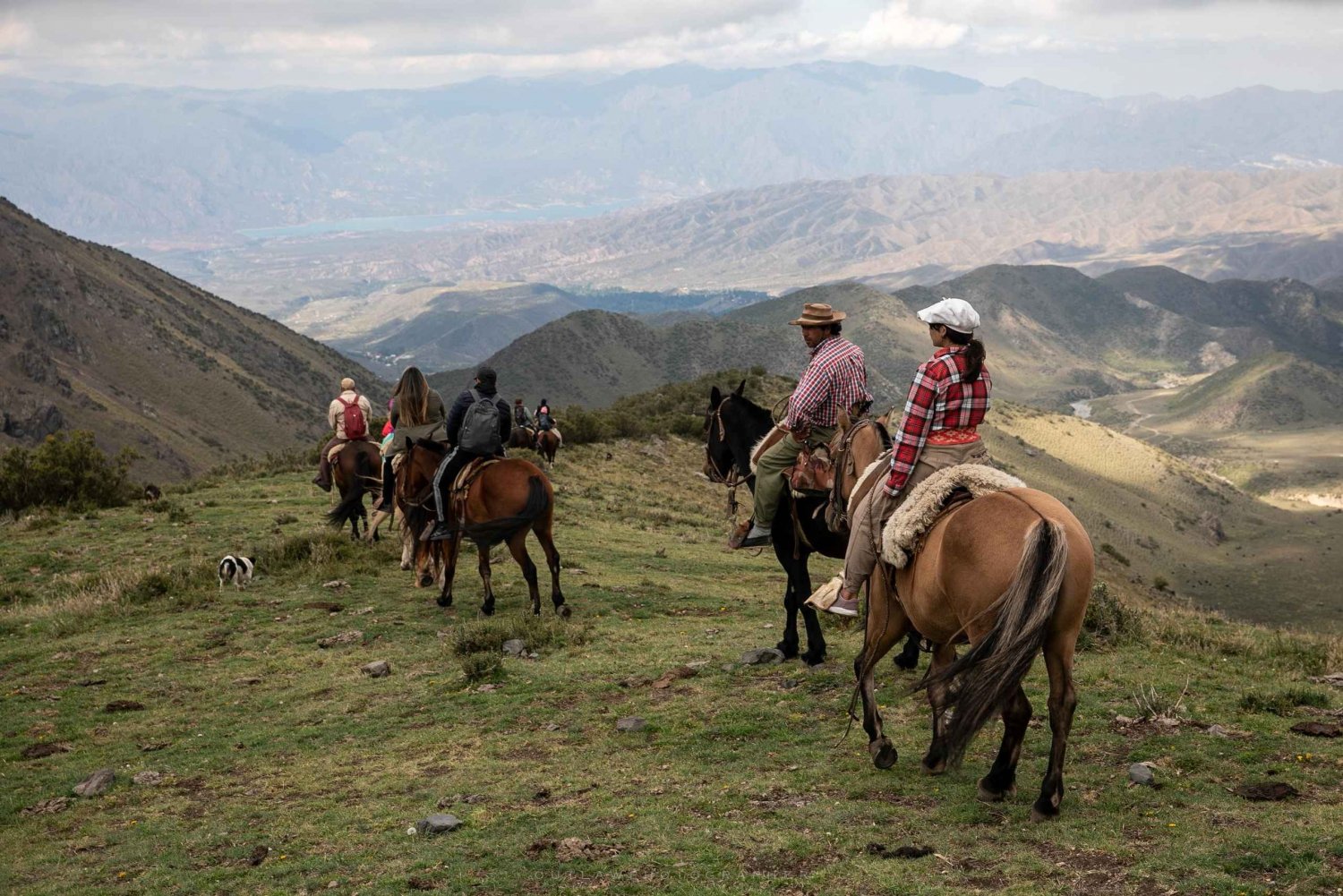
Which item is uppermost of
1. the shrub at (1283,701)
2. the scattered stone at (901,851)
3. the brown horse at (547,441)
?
the brown horse at (547,441)

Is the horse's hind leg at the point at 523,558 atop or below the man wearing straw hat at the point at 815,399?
below

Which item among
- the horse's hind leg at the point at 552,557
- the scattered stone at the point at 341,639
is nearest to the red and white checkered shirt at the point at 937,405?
the horse's hind leg at the point at 552,557

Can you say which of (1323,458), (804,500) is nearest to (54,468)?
(804,500)

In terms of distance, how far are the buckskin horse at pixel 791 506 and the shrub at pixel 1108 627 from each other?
8.04 feet

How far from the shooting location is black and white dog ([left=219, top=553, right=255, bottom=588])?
1691 centimetres

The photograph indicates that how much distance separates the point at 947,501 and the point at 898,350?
178733mm

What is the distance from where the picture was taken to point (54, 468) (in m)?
26.5

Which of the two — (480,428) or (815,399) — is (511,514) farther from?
(815,399)

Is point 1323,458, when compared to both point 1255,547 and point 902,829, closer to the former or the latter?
point 1255,547

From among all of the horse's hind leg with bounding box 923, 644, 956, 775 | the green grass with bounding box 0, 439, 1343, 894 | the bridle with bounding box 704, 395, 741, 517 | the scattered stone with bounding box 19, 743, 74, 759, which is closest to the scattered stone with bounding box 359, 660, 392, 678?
the green grass with bounding box 0, 439, 1343, 894

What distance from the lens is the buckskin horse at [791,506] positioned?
1062 cm

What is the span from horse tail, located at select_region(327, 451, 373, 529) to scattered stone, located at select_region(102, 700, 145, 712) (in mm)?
7348

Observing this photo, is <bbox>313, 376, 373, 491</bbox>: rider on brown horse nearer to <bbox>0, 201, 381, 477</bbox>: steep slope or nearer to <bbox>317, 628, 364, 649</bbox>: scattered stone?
<bbox>317, 628, 364, 649</bbox>: scattered stone

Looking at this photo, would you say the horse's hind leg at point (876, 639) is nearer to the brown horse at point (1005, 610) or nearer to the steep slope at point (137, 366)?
the brown horse at point (1005, 610)
